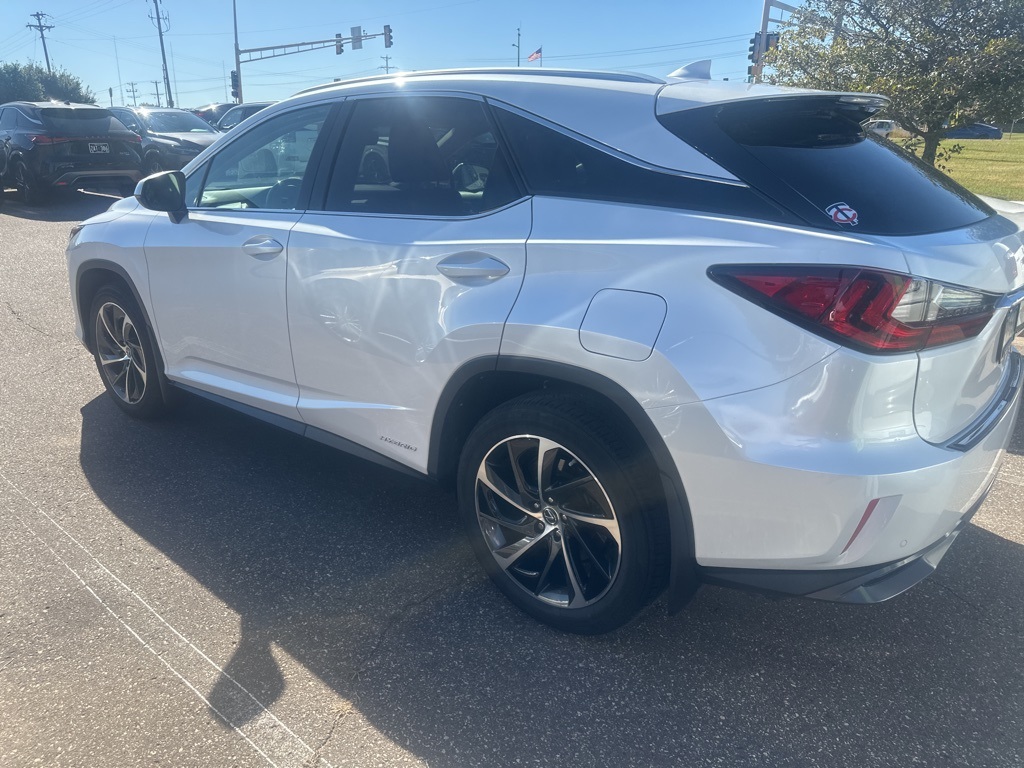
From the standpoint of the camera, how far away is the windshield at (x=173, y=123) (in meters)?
16.8

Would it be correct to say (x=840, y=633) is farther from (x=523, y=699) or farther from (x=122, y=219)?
(x=122, y=219)

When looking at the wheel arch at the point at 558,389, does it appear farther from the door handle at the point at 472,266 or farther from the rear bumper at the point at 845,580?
the door handle at the point at 472,266

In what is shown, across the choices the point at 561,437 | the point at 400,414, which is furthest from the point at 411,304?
the point at 561,437

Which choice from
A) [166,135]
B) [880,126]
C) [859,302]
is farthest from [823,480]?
[166,135]

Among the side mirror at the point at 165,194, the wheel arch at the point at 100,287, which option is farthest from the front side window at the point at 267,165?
the wheel arch at the point at 100,287

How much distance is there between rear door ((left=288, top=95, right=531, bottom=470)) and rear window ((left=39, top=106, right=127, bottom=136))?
40.5 ft

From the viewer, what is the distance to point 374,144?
128 inches

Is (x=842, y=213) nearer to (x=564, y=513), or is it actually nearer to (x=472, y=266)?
(x=472, y=266)

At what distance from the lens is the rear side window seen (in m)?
2.27

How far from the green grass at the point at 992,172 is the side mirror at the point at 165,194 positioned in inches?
376

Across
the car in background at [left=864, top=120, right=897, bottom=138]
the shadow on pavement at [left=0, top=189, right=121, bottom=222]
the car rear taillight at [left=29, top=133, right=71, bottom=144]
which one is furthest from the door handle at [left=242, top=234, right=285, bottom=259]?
the car rear taillight at [left=29, top=133, right=71, bottom=144]

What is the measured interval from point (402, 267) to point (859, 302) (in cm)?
150

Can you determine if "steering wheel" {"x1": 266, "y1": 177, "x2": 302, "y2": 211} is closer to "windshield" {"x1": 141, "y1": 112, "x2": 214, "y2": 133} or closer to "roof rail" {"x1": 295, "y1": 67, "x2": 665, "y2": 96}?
"roof rail" {"x1": 295, "y1": 67, "x2": 665, "y2": 96}

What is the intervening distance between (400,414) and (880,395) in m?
1.63
